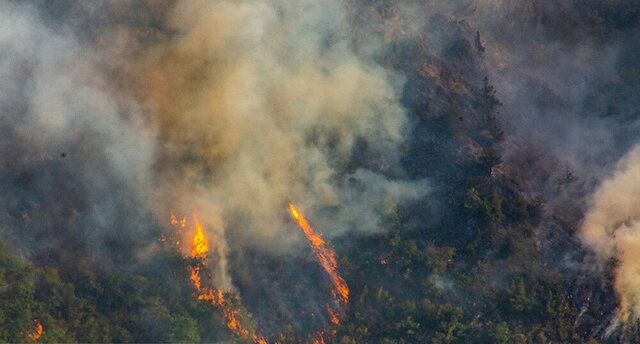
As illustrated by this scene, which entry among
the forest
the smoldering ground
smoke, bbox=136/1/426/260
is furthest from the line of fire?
smoke, bbox=136/1/426/260

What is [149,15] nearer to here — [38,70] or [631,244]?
[38,70]

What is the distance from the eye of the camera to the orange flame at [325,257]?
39.5 meters

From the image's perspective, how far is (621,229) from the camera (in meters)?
38.6

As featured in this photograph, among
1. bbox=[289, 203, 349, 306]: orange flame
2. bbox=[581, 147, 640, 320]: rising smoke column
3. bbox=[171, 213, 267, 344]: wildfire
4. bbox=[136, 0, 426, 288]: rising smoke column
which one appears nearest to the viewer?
bbox=[581, 147, 640, 320]: rising smoke column

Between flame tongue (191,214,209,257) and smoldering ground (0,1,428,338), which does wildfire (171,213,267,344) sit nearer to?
flame tongue (191,214,209,257)

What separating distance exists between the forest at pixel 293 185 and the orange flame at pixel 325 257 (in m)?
0.09

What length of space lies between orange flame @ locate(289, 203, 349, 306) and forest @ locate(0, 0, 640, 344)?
95 mm

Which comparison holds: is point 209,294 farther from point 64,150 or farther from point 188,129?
point 64,150

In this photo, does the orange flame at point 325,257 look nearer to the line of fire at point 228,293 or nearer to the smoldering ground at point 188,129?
the line of fire at point 228,293

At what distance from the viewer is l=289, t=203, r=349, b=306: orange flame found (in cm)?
3947

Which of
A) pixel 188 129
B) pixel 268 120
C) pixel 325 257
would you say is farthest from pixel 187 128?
pixel 325 257

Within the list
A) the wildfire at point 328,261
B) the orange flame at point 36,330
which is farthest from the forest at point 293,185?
the orange flame at point 36,330

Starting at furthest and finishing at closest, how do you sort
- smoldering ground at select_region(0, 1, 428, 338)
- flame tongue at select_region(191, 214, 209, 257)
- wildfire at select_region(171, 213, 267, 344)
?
1. flame tongue at select_region(191, 214, 209, 257)
2. smoldering ground at select_region(0, 1, 428, 338)
3. wildfire at select_region(171, 213, 267, 344)

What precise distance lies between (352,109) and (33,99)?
57.8ft
